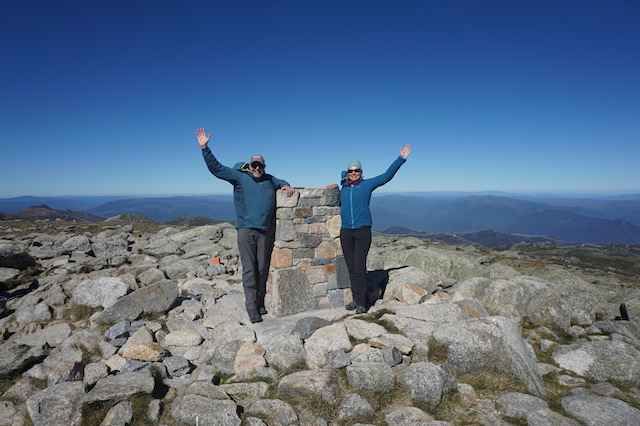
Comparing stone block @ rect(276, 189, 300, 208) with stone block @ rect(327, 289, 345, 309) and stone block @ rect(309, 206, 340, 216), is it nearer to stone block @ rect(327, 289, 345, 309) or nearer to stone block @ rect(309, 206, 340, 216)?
stone block @ rect(309, 206, 340, 216)

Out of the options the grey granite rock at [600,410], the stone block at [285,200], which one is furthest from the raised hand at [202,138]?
the grey granite rock at [600,410]

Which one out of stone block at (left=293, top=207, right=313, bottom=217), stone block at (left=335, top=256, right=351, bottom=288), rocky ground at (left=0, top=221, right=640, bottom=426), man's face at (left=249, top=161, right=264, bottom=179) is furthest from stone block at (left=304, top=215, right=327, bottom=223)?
rocky ground at (left=0, top=221, right=640, bottom=426)

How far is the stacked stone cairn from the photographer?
8352 mm

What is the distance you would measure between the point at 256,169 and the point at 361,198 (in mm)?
2870

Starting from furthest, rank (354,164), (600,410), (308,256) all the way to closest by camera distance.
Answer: (308,256) → (354,164) → (600,410)

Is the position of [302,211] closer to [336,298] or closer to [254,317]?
[336,298]

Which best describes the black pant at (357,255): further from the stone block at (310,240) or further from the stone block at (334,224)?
the stone block at (310,240)

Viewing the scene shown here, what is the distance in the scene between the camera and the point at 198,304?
958 centimetres

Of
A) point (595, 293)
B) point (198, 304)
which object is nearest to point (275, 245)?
point (198, 304)

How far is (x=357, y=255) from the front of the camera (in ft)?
26.7

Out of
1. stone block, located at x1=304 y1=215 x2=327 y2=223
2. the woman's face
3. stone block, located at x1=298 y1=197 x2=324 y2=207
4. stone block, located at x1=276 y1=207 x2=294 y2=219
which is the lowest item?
stone block, located at x1=304 y1=215 x2=327 y2=223

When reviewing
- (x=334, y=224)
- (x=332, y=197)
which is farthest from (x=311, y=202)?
(x=334, y=224)

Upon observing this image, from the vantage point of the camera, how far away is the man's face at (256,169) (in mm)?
7766

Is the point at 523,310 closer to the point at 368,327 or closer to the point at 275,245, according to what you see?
the point at 368,327
